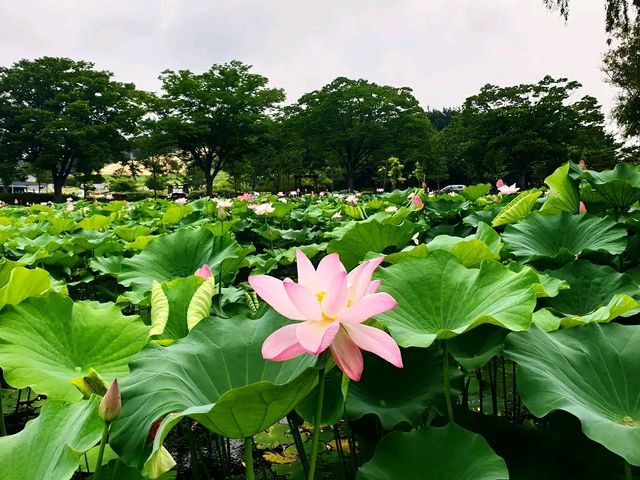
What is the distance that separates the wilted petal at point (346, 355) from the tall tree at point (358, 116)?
28.1 m

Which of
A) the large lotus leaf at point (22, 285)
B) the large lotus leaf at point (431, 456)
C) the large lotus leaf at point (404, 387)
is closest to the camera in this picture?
the large lotus leaf at point (431, 456)

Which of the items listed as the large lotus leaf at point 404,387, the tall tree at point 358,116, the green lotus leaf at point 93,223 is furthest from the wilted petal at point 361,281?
the tall tree at point 358,116

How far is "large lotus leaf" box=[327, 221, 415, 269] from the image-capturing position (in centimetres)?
206

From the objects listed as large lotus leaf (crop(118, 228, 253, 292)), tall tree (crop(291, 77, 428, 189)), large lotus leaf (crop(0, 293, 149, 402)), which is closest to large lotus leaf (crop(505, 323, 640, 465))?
large lotus leaf (crop(0, 293, 149, 402))

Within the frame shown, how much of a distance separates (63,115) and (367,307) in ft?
95.6

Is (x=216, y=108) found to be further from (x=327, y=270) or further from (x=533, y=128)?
(x=327, y=270)

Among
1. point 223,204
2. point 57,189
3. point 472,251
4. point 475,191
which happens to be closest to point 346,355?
point 472,251

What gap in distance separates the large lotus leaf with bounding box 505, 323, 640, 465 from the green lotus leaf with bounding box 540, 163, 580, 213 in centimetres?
116

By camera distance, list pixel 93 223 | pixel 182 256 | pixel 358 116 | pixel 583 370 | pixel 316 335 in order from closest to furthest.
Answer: pixel 316 335, pixel 583 370, pixel 182 256, pixel 93 223, pixel 358 116

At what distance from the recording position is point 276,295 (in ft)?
2.16

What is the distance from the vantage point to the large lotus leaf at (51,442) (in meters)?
0.66

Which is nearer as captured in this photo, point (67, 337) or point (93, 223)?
point (67, 337)

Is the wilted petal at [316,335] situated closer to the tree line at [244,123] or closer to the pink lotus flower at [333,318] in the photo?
the pink lotus flower at [333,318]

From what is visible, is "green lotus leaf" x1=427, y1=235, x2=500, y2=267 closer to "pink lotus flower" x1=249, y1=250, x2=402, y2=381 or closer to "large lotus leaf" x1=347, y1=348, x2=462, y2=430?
"large lotus leaf" x1=347, y1=348, x2=462, y2=430
